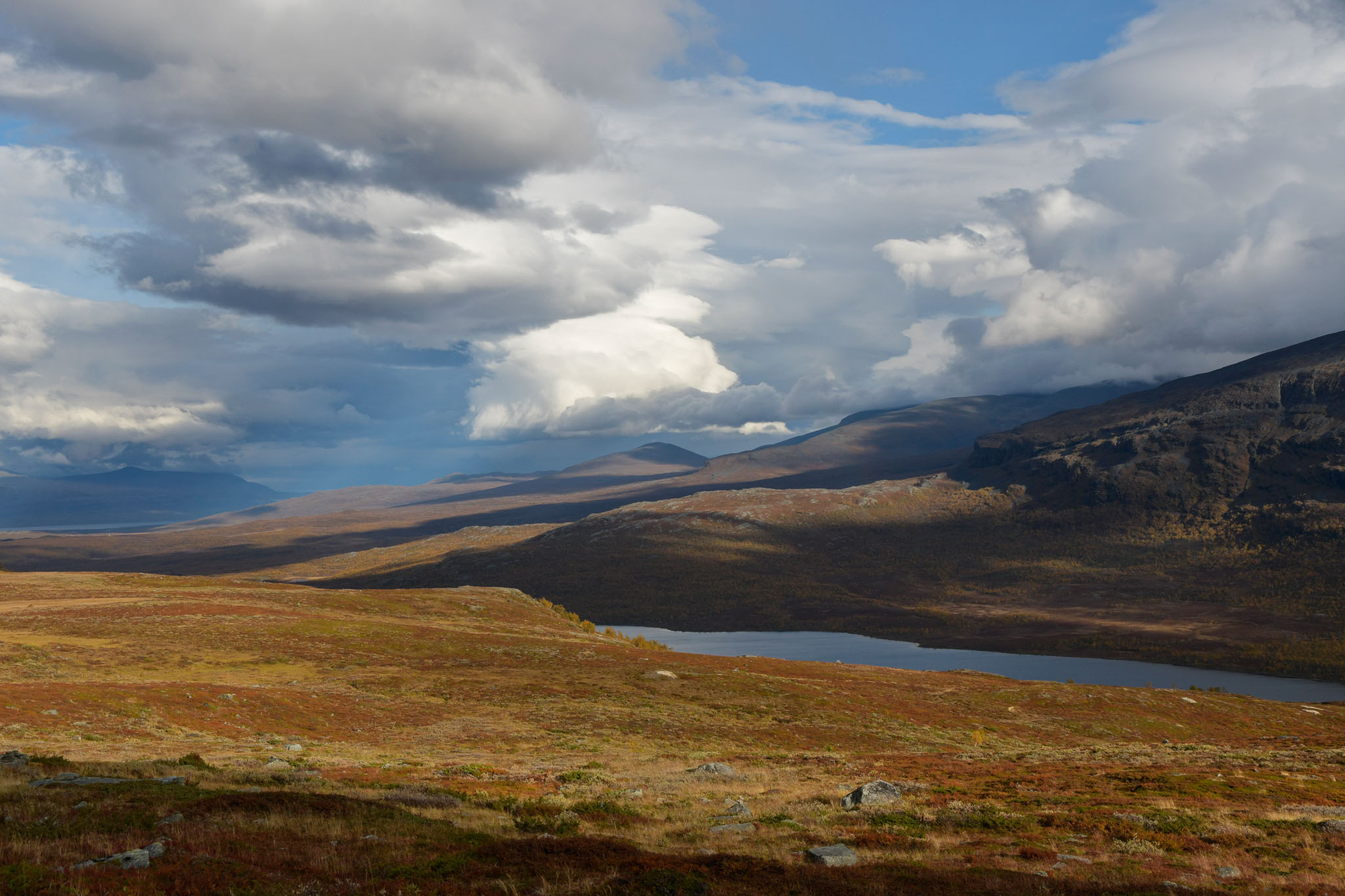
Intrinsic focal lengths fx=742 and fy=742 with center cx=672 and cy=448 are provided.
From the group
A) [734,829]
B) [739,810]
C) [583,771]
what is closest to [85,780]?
[583,771]

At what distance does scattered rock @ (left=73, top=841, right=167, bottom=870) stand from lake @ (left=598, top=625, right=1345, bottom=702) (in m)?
109

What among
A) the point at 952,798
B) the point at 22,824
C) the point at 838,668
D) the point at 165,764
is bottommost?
the point at 838,668

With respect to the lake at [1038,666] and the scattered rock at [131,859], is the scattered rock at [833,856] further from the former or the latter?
the lake at [1038,666]

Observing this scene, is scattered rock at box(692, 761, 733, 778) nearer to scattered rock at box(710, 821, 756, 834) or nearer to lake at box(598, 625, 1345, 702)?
scattered rock at box(710, 821, 756, 834)

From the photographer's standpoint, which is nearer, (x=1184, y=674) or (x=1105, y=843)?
(x=1105, y=843)

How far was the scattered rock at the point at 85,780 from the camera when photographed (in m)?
21.6

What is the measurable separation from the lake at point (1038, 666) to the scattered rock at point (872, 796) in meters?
95.5

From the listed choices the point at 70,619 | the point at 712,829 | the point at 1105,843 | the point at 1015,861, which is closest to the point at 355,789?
the point at 712,829

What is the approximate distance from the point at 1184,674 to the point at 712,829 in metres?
175

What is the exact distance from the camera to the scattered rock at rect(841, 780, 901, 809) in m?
25.0

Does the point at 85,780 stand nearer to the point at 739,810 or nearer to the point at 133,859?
the point at 133,859

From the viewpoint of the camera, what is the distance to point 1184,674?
155 m

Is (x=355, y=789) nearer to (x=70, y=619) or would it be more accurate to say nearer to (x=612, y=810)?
(x=612, y=810)

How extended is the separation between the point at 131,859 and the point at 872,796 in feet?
69.3
